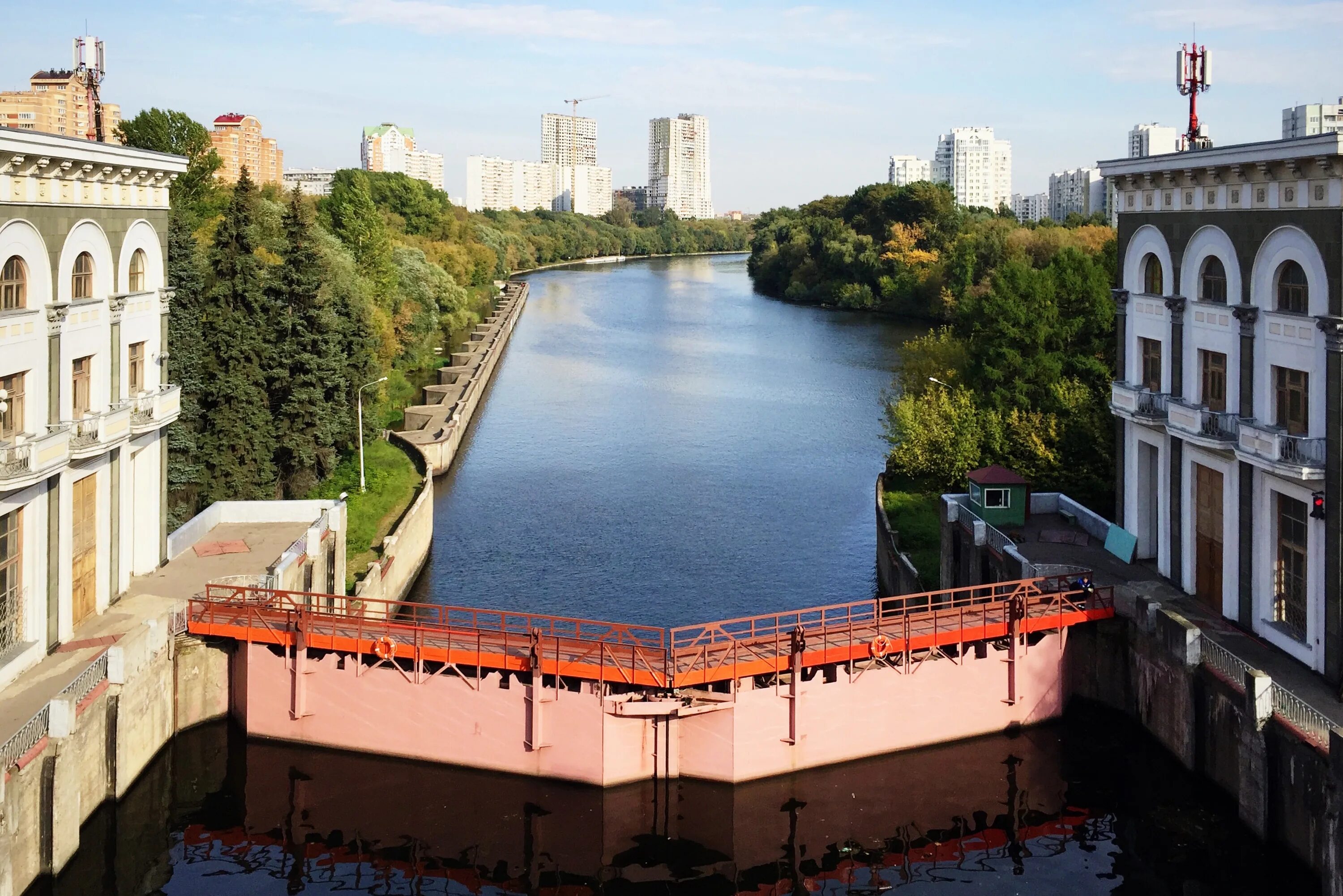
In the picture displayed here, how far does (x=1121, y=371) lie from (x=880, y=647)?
10.1 metres

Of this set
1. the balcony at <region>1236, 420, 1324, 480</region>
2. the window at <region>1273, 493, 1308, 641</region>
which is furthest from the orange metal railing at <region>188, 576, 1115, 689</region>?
the balcony at <region>1236, 420, 1324, 480</region>

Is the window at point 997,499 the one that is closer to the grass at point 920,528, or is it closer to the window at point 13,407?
the grass at point 920,528

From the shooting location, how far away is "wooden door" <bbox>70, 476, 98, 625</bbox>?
24.5 meters

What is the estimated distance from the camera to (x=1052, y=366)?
3916cm

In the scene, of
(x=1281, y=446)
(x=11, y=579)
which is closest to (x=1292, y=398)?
(x=1281, y=446)

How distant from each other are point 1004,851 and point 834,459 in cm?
3109

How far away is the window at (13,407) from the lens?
22203 mm

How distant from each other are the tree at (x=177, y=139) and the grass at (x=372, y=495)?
18.1 metres

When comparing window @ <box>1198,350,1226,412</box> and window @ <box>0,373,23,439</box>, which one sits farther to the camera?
window @ <box>1198,350,1226,412</box>

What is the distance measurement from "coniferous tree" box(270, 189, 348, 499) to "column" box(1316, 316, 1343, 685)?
26.4 meters

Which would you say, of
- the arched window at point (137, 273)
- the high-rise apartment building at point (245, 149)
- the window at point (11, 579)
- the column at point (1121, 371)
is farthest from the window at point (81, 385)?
the high-rise apartment building at point (245, 149)

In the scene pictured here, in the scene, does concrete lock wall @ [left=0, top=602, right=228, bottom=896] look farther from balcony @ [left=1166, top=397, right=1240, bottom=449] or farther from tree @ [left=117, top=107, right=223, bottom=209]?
tree @ [left=117, top=107, right=223, bottom=209]

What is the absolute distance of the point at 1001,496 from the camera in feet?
101

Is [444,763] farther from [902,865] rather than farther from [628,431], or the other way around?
[628,431]
